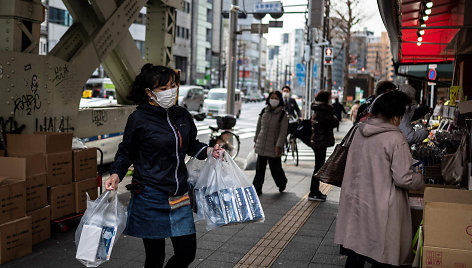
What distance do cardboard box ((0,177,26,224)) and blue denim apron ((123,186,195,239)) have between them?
2.05 meters

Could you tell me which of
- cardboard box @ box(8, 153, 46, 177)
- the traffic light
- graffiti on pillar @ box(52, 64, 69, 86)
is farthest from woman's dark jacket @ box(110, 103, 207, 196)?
the traffic light

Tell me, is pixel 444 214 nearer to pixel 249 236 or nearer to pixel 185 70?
pixel 249 236

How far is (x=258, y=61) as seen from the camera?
123 m

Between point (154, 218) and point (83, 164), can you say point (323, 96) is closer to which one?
point (83, 164)

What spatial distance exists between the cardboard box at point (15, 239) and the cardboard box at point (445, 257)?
12.0ft

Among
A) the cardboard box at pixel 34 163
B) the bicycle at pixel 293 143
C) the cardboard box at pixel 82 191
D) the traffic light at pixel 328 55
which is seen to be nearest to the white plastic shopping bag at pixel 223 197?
the cardboard box at pixel 34 163

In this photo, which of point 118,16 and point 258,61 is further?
point 258,61

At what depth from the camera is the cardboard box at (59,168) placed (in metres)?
5.63

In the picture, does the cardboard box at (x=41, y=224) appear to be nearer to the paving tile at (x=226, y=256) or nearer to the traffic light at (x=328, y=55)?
the paving tile at (x=226, y=256)

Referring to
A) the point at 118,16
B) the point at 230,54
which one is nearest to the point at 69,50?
the point at 118,16

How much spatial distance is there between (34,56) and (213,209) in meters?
3.42

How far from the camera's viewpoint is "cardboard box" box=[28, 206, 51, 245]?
532 centimetres

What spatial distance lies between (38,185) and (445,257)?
403 cm

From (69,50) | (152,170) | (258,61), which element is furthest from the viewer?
(258,61)
